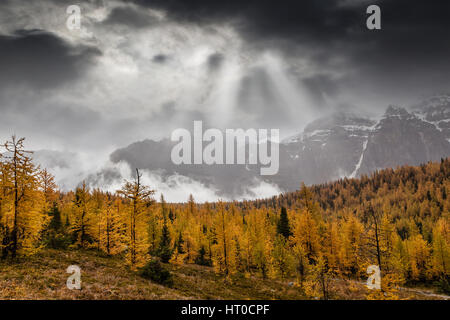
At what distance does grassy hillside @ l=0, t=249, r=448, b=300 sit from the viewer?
1647 centimetres

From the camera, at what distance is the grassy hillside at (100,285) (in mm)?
16469

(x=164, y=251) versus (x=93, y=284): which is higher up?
(x=93, y=284)

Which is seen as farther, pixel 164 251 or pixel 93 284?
pixel 164 251

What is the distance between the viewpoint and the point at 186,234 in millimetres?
59188

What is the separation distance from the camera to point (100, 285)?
1959cm

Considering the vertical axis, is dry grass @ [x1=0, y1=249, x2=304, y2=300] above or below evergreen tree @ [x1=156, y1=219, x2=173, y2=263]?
above

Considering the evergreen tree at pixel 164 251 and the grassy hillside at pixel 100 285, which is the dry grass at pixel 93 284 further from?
the evergreen tree at pixel 164 251

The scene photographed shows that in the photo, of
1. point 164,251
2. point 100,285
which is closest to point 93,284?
point 100,285

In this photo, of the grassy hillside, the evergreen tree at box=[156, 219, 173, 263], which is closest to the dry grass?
the grassy hillside

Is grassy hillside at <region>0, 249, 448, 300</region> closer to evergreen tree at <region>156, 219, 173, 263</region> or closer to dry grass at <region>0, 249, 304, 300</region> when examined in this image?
dry grass at <region>0, 249, 304, 300</region>

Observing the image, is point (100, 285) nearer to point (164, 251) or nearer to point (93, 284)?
point (93, 284)

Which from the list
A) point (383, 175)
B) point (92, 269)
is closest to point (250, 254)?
point (92, 269)
